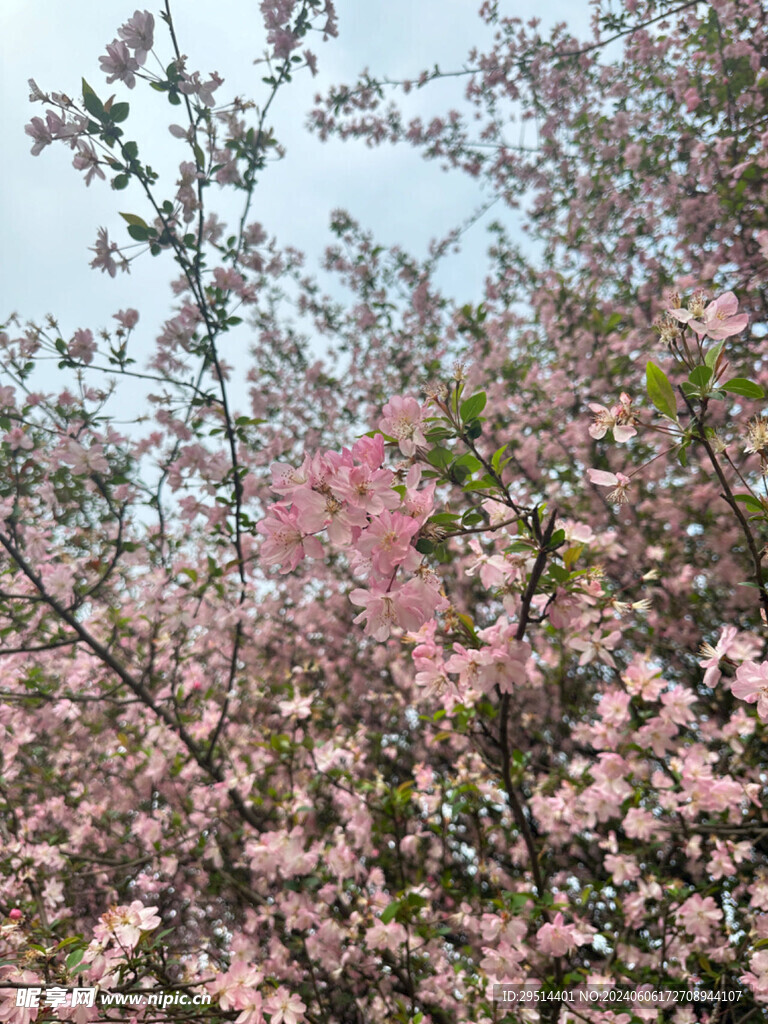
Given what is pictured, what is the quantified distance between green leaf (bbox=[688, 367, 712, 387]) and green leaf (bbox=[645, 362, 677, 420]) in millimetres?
39

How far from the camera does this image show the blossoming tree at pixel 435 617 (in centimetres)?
129

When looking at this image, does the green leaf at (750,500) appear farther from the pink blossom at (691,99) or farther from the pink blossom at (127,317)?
the pink blossom at (691,99)

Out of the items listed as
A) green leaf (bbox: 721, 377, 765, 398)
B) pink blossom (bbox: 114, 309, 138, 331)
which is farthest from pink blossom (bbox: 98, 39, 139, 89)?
green leaf (bbox: 721, 377, 765, 398)

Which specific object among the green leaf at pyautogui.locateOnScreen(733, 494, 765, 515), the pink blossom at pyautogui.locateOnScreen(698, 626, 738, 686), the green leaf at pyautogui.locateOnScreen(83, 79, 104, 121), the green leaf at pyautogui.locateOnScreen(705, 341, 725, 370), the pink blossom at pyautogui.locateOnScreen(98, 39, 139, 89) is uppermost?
the pink blossom at pyautogui.locateOnScreen(98, 39, 139, 89)

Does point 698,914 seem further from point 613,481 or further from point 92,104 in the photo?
point 92,104

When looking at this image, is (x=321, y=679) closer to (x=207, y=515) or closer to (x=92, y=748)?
(x=92, y=748)

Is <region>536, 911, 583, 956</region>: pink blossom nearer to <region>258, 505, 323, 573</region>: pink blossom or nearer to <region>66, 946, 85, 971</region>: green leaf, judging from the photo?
<region>66, 946, 85, 971</region>: green leaf

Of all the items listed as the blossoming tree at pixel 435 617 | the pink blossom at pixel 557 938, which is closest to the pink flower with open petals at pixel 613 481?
the blossoming tree at pixel 435 617

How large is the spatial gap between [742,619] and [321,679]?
333cm

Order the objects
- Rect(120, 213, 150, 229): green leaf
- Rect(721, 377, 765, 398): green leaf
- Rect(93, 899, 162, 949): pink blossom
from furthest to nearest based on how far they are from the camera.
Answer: Rect(120, 213, 150, 229): green leaf
Rect(93, 899, 162, 949): pink blossom
Rect(721, 377, 765, 398): green leaf

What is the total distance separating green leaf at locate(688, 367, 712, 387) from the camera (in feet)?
3.21

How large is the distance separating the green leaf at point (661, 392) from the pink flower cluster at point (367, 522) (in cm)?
43

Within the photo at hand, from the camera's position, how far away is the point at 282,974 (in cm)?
244

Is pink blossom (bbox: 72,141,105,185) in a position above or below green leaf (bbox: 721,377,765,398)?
above
